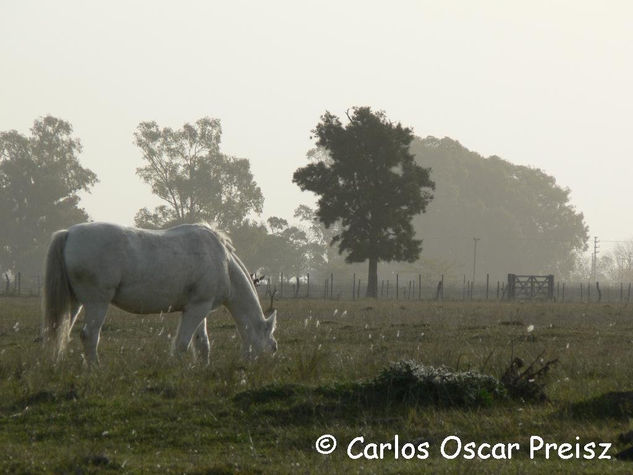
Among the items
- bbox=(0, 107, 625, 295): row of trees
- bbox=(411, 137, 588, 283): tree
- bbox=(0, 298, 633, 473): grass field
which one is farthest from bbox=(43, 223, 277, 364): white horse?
bbox=(411, 137, 588, 283): tree

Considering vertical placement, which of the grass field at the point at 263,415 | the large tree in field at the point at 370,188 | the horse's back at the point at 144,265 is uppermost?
the large tree in field at the point at 370,188

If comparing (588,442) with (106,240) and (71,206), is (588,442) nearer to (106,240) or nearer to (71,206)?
(106,240)

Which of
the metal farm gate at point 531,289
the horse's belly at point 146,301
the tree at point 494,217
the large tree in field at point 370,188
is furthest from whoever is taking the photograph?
the tree at point 494,217

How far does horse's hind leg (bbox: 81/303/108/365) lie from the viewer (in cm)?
1611

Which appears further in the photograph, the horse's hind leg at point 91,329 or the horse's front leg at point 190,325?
the horse's front leg at point 190,325

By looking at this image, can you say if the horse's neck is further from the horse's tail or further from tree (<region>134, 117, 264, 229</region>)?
tree (<region>134, 117, 264, 229</region>)

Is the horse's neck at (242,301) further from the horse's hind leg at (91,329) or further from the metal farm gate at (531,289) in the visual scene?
the metal farm gate at (531,289)

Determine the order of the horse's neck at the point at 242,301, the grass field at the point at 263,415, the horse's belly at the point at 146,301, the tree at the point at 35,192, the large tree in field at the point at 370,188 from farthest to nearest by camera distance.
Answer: the tree at the point at 35,192 < the large tree in field at the point at 370,188 < the horse's neck at the point at 242,301 < the horse's belly at the point at 146,301 < the grass field at the point at 263,415

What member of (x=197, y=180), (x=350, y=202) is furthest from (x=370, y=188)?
(x=197, y=180)

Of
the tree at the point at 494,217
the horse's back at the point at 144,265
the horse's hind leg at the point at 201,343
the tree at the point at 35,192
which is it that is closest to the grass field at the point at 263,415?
the horse's hind leg at the point at 201,343

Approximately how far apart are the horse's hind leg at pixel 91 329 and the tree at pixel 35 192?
246 feet

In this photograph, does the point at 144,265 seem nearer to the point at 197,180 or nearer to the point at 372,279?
the point at 372,279

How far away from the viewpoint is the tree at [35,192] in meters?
91.6

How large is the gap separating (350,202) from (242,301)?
46.9m
